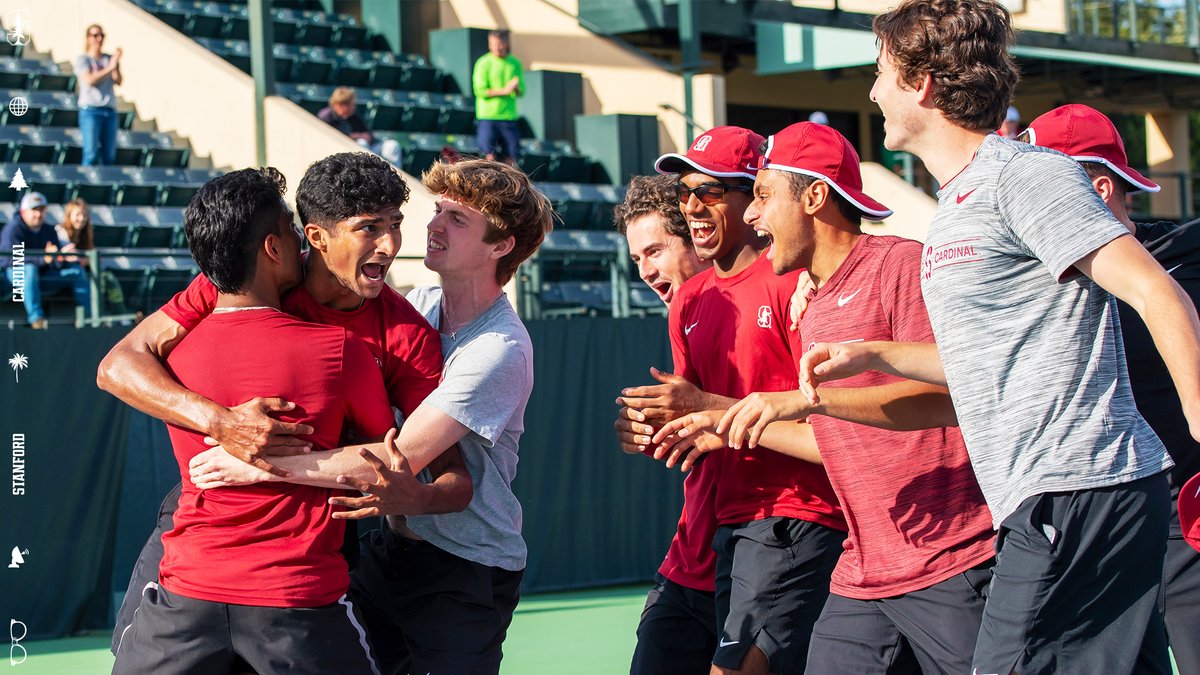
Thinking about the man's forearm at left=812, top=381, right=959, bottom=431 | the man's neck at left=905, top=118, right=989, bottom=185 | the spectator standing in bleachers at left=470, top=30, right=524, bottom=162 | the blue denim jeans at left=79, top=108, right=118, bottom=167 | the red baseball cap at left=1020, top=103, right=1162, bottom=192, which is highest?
the spectator standing in bleachers at left=470, top=30, right=524, bottom=162

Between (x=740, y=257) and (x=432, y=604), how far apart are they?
5.09 ft

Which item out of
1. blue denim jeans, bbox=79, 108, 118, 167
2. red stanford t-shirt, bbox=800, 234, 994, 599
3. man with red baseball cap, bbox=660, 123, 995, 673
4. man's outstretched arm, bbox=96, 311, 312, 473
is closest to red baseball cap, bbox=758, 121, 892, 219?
man with red baseball cap, bbox=660, 123, 995, 673

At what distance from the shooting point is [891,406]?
12.4 feet

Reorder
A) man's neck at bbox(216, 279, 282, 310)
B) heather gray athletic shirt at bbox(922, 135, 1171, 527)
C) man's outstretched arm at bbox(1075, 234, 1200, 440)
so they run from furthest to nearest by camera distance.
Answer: man's neck at bbox(216, 279, 282, 310), heather gray athletic shirt at bbox(922, 135, 1171, 527), man's outstretched arm at bbox(1075, 234, 1200, 440)

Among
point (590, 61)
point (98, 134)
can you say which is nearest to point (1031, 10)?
point (590, 61)

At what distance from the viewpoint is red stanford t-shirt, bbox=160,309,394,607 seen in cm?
371

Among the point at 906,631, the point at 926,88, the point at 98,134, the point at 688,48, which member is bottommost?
the point at 906,631

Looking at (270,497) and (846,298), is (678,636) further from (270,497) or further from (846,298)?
(270,497)

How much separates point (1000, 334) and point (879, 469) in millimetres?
734

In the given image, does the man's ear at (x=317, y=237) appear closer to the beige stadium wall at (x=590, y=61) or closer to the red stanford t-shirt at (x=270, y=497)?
the red stanford t-shirt at (x=270, y=497)

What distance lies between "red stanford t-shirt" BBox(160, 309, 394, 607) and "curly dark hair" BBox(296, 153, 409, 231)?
1.22ft

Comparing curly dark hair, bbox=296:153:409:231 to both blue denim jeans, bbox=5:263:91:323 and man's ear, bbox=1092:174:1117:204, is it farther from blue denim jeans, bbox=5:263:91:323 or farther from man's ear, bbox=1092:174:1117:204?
blue denim jeans, bbox=5:263:91:323

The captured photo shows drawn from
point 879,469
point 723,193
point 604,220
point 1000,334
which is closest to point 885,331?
point 879,469

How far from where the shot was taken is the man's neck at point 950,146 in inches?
142
